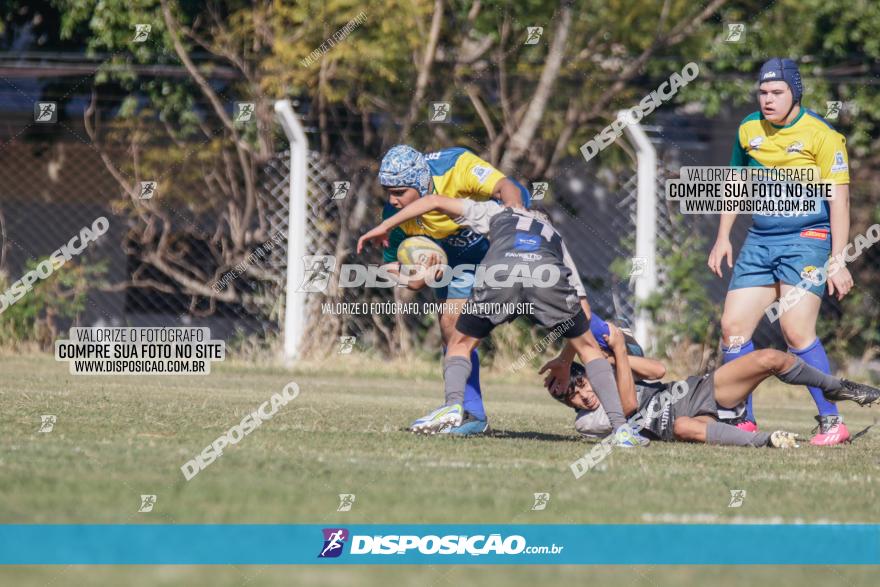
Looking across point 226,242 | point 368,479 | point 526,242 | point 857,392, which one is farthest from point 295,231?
point 368,479

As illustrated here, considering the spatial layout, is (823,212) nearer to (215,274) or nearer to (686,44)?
(215,274)

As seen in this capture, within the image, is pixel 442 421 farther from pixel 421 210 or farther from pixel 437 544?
pixel 437 544

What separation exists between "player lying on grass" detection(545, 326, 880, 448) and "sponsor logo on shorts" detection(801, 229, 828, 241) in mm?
973

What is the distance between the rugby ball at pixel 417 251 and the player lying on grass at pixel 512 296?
301 millimetres

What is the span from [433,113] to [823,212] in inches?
307

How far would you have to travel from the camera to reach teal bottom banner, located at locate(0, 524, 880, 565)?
3.96 meters

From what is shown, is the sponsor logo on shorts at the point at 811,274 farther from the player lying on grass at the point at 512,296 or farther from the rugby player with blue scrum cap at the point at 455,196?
the rugby player with blue scrum cap at the point at 455,196

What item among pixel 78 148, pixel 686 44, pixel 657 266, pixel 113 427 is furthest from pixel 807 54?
pixel 113 427

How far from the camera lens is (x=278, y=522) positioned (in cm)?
442

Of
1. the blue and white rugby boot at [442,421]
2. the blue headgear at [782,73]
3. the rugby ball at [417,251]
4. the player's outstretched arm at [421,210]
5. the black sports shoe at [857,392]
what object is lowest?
the blue and white rugby boot at [442,421]

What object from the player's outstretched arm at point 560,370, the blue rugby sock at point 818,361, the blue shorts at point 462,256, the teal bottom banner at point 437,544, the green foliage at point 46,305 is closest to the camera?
the teal bottom banner at point 437,544

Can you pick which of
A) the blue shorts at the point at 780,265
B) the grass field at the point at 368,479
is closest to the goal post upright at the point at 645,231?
the grass field at the point at 368,479

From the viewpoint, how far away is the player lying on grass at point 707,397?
7590 millimetres

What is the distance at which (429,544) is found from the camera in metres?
4.30
